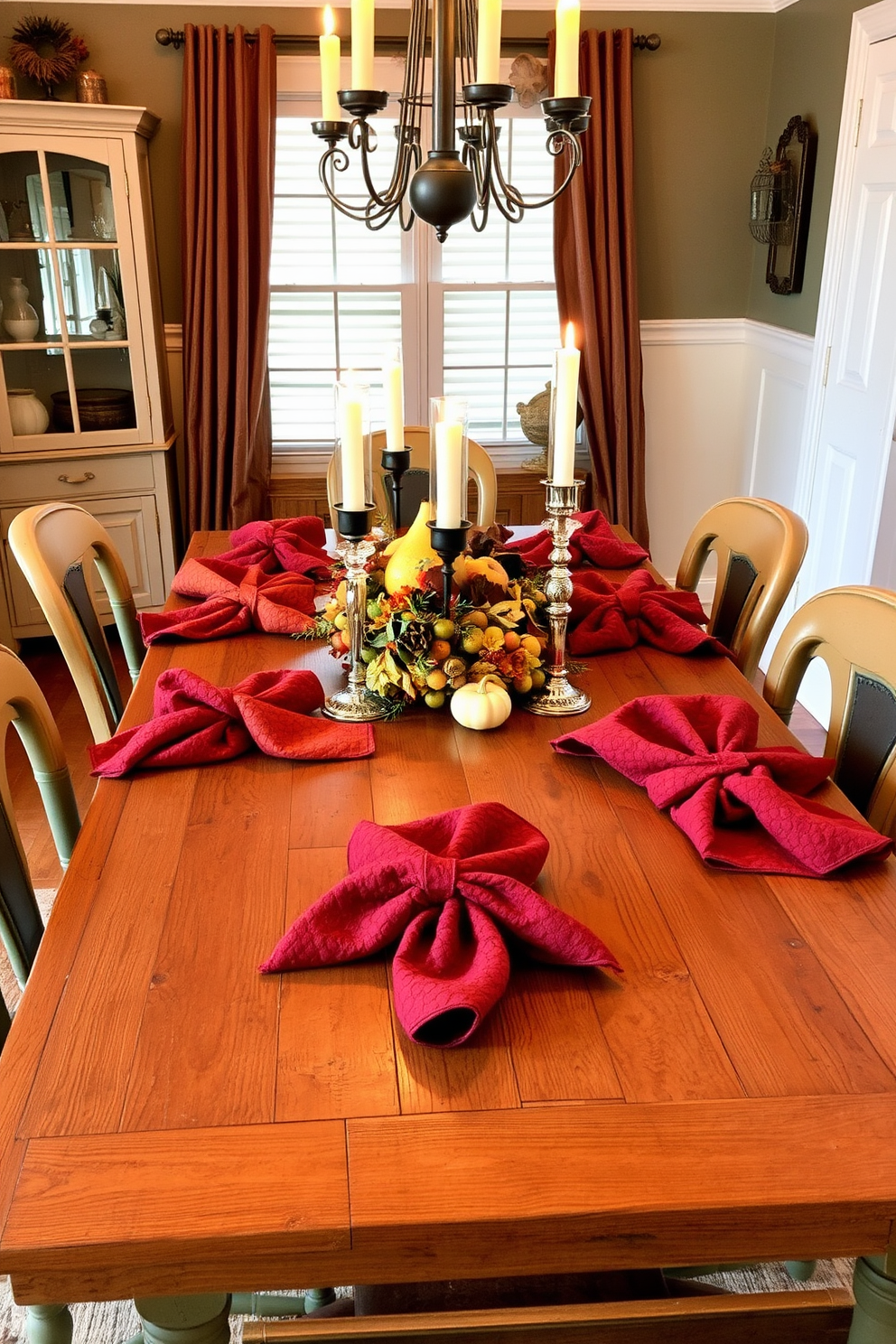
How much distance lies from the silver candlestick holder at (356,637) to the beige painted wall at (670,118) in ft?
9.57

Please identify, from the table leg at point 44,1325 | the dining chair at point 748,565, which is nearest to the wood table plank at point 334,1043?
the table leg at point 44,1325

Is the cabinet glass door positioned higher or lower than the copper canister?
lower

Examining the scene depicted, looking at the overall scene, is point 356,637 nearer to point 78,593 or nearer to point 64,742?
point 78,593

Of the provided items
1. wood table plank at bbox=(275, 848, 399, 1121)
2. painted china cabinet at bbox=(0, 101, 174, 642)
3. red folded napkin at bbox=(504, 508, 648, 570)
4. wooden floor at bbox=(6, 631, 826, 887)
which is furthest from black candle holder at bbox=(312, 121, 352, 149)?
painted china cabinet at bbox=(0, 101, 174, 642)

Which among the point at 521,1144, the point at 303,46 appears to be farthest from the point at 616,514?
the point at 521,1144

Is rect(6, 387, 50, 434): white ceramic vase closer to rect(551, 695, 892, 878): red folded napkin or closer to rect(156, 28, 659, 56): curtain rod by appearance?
rect(156, 28, 659, 56): curtain rod

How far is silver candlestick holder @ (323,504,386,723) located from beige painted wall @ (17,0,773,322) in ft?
9.57

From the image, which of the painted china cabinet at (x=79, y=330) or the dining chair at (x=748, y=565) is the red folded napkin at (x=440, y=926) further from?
the painted china cabinet at (x=79, y=330)

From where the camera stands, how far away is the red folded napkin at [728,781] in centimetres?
123

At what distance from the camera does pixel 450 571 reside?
60.0 inches

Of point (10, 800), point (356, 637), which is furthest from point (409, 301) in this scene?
point (10, 800)

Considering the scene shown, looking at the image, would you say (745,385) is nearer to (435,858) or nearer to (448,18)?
(448,18)

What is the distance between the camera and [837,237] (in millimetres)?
3439

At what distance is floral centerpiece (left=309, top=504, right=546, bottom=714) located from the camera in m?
1.59
